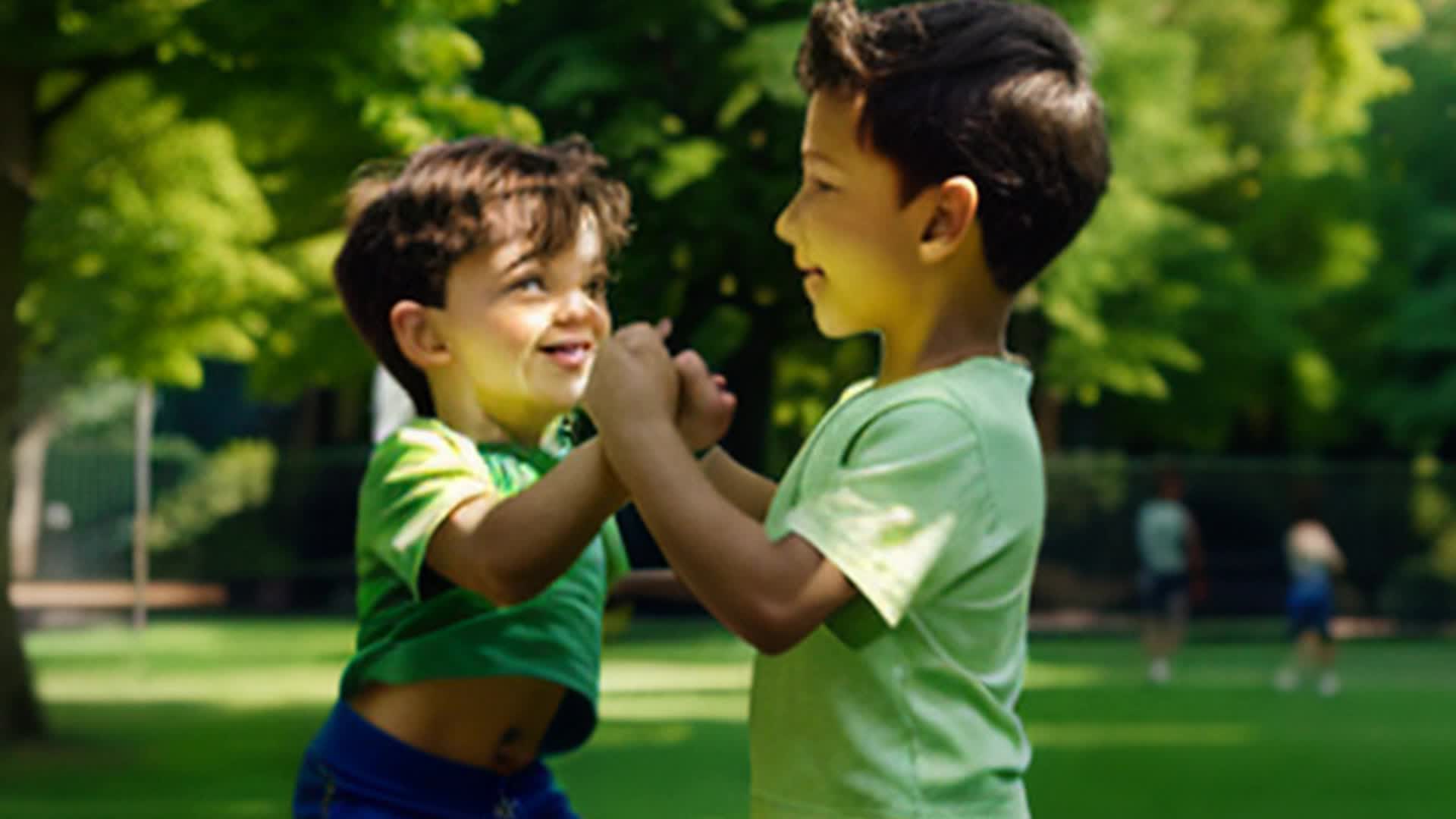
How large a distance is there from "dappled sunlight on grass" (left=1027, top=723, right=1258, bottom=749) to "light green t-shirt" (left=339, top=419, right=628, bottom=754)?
10.9m

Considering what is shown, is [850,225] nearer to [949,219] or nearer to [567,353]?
[949,219]

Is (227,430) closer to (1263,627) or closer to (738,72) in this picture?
(1263,627)

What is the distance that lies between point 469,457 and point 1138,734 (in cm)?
1263

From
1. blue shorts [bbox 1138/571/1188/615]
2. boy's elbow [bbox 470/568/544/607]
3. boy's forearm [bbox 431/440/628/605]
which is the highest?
boy's forearm [bbox 431/440/628/605]

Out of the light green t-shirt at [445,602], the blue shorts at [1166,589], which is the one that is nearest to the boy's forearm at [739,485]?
the light green t-shirt at [445,602]

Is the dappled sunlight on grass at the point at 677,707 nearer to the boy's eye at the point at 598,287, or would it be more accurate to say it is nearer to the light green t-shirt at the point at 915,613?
the boy's eye at the point at 598,287

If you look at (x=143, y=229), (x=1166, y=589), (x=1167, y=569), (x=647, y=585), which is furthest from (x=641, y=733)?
(x=647, y=585)

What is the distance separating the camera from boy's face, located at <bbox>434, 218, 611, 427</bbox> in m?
2.81

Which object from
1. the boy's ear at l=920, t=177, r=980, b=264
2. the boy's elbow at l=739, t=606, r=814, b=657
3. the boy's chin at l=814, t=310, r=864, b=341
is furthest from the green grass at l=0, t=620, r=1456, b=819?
the boy's elbow at l=739, t=606, r=814, b=657

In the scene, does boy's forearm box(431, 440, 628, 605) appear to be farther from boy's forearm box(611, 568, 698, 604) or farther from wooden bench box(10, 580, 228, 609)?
wooden bench box(10, 580, 228, 609)

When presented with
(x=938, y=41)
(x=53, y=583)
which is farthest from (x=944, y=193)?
(x=53, y=583)

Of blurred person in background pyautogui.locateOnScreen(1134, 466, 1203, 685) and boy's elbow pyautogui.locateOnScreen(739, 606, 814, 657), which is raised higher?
boy's elbow pyautogui.locateOnScreen(739, 606, 814, 657)

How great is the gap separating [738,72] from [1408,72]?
70.1 ft

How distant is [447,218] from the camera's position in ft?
9.27
